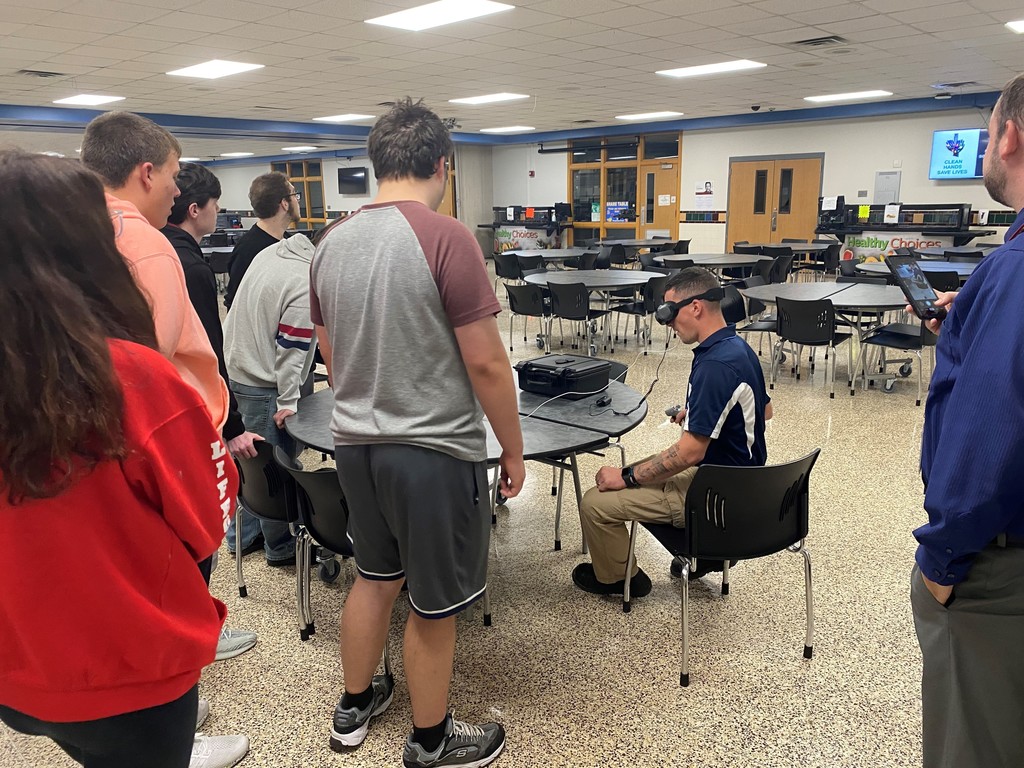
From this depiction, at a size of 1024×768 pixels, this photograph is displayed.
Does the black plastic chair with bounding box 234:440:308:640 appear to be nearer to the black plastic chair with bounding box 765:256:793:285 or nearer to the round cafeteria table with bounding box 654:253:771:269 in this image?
the round cafeteria table with bounding box 654:253:771:269

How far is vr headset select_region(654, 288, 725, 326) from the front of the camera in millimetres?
2344

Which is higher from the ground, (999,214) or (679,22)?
(679,22)

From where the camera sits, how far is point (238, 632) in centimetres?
247

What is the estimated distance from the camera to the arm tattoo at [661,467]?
Answer: 2.28 meters

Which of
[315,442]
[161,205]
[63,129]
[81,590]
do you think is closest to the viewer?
[81,590]

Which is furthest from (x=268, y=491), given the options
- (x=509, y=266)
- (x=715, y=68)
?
(x=715, y=68)

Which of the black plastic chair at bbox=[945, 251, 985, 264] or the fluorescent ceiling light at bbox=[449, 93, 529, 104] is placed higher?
the fluorescent ceiling light at bbox=[449, 93, 529, 104]

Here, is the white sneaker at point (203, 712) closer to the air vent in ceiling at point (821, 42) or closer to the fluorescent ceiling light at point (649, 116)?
the air vent in ceiling at point (821, 42)

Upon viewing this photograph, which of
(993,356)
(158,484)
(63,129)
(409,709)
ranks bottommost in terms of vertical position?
(409,709)

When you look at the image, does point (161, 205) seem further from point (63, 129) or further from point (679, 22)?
point (63, 129)

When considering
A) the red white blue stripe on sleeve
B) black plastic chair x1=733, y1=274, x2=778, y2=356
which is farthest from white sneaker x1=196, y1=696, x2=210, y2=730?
black plastic chair x1=733, y1=274, x2=778, y2=356

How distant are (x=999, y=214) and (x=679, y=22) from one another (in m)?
7.29

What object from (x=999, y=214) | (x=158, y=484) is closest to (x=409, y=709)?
(x=158, y=484)

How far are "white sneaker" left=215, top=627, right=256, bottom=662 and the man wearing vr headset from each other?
1249mm
